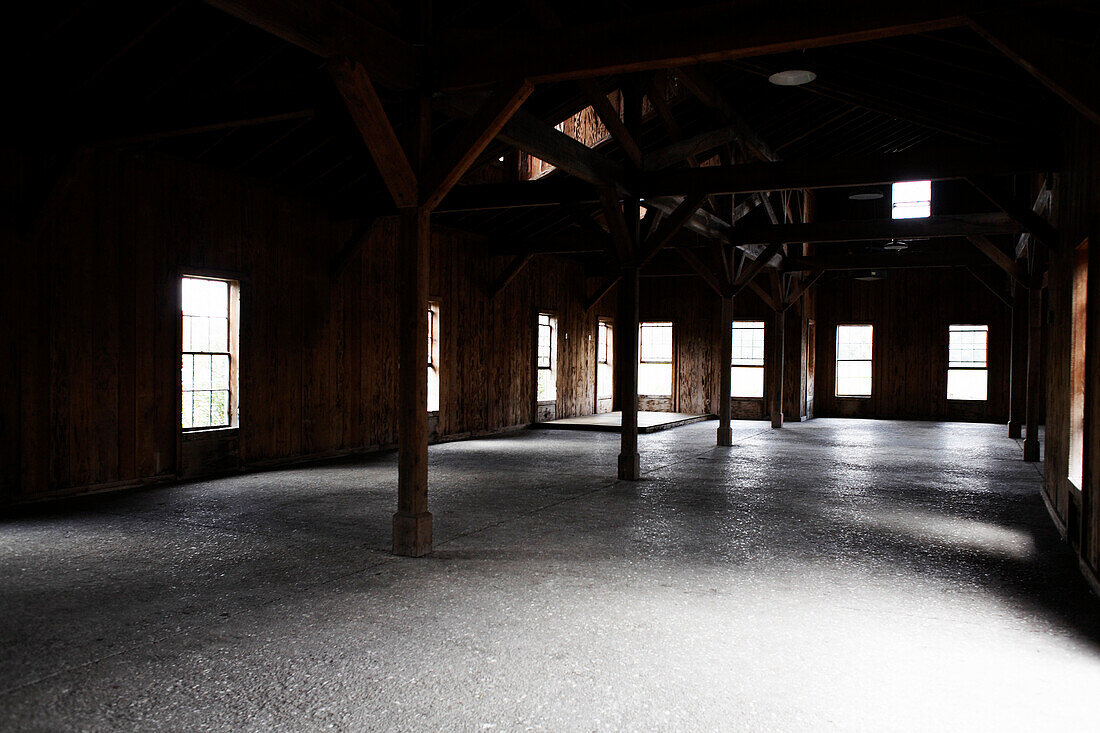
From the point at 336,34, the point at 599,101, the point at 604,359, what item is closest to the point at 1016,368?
the point at 604,359

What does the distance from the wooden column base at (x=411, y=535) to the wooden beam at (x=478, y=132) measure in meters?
2.12

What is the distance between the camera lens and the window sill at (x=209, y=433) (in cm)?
781

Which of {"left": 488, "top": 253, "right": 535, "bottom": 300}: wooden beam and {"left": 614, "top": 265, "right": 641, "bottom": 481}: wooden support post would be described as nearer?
{"left": 614, "top": 265, "right": 641, "bottom": 481}: wooden support post

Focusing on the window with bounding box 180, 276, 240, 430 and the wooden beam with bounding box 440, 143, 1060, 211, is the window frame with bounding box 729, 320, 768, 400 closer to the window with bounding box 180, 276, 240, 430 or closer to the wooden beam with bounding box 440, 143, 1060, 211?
the wooden beam with bounding box 440, 143, 1060, 211

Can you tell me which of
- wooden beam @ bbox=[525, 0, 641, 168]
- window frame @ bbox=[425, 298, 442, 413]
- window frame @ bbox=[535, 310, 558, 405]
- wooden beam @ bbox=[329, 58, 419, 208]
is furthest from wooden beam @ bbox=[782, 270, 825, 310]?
wooden beam @ bbox=[329, 58, 419, 208]

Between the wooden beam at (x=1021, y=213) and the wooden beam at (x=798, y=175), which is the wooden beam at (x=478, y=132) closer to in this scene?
the wooden beam at (x=798, y=175)

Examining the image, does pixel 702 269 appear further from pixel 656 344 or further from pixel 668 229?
pixel 656 344

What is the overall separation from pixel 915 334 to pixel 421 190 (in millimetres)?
15023

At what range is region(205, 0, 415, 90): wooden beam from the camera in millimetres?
3861

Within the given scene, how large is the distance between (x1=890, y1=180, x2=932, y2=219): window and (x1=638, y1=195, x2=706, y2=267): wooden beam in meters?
10.1

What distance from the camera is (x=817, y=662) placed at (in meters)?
3.25

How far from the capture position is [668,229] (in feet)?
26.8

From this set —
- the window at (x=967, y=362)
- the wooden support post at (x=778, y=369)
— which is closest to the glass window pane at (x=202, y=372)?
the wooden support post at (x=778, y=369)

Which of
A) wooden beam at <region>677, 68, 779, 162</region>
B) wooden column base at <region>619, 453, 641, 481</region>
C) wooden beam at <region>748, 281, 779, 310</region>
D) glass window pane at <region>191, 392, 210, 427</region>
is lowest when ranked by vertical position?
wooden column base at <region>619, 453, 641, 481</region>
